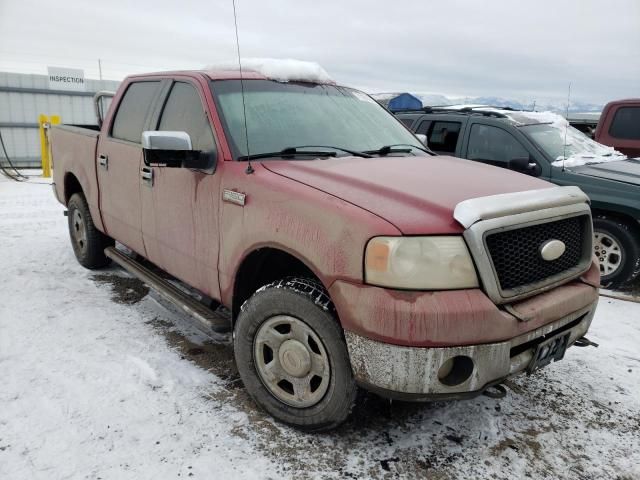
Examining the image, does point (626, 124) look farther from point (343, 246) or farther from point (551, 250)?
point (343, 246)

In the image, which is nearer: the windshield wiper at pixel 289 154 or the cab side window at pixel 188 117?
the windshield wiper at pixel 289 154

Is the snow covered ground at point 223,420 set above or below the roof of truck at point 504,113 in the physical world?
below

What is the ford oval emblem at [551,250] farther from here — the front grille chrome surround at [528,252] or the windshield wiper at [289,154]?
the windshield wiper at [289,154]

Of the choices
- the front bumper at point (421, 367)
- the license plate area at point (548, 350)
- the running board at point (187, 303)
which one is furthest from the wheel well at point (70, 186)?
the license plate area at point (548, 350)

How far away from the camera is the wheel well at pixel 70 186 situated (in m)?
5.10

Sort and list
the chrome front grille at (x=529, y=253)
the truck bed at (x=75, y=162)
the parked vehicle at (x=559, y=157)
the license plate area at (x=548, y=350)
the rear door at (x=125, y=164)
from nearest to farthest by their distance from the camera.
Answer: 1. the chrome front grille at (x=529, y=253)
2. the license plate area at (x=548, y=350)
3. the rear door at (x=125, y=164)
4. the truck bed at (x=75, y=162)
5. the parked vehicle at (x=559, y=157)

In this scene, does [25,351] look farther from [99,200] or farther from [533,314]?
[533,314]

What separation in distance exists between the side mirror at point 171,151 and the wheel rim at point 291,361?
1036 mm

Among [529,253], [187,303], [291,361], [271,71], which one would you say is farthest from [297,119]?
[529,253]

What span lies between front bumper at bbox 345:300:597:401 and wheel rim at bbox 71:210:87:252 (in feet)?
12.1

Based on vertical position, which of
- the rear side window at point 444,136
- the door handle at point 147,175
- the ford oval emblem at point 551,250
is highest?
the rear side window at point 444,136

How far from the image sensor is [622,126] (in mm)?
8031

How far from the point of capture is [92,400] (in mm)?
2773

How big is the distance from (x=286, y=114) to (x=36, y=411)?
2188 mm
